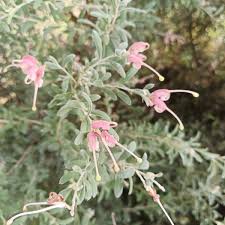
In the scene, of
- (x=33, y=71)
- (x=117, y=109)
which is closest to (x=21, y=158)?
(x=117, y=109)

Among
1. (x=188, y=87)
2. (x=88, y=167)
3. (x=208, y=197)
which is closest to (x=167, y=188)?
(x=208, y=197)

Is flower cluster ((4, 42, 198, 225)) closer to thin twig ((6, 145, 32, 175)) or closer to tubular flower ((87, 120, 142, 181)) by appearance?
tubular flower ((87, 120, 142, 181))

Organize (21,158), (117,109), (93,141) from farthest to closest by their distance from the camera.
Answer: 1. (117,109)
2. (21,158)
3. (93,141)

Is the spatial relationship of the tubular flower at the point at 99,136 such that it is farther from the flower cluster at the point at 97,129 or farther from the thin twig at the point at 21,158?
the thin twig at the point at 21,158

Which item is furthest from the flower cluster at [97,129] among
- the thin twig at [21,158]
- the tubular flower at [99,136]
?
the thin twig at [21,158]

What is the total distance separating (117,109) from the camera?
1054mm

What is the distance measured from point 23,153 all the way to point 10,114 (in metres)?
0.08

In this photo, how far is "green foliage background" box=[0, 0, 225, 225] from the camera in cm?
81

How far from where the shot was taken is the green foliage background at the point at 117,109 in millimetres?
810

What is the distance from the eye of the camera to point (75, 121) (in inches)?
38.3

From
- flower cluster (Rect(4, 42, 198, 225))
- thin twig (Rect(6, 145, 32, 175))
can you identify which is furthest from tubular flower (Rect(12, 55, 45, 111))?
thin twig (Rect(6, 145, 32, 175))

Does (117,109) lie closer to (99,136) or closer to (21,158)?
(21,158)

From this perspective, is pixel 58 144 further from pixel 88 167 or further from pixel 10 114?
pixel 88 167

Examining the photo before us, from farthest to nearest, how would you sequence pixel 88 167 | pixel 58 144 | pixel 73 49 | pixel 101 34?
pixel 73 49
pixel 58 144
pixel 101 34
pixel 88 167
